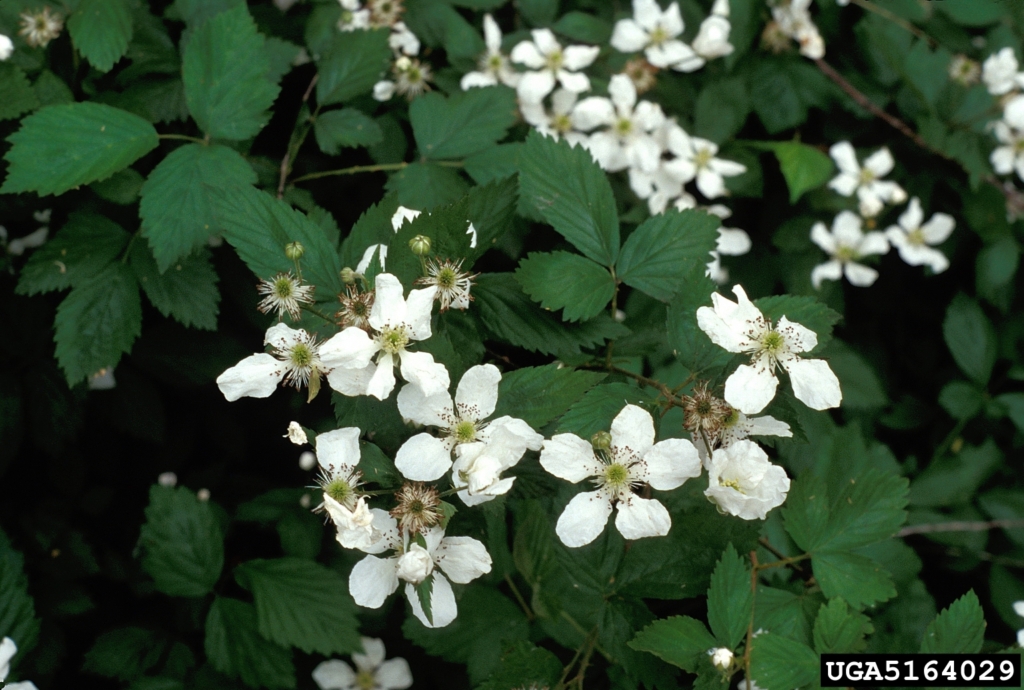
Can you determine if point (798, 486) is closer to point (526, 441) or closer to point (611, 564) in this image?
point (611, 564)

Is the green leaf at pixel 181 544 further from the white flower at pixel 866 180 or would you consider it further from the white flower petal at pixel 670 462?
the white flower at pixel 866 180

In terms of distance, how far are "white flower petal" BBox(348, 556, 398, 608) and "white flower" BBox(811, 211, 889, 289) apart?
74.8 inches

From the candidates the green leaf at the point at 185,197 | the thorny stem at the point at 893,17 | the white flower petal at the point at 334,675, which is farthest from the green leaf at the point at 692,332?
the thorny stem at the point at 893,17

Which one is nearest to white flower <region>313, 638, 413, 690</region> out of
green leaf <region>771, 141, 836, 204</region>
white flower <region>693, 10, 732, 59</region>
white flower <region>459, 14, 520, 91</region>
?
white flower <region>459, 14, 520, 91</region>

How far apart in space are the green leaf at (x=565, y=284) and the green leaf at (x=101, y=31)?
3.38 ft

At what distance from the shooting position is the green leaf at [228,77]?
1.58 metres

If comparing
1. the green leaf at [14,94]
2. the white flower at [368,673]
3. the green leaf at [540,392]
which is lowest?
the white flower at [368,673]

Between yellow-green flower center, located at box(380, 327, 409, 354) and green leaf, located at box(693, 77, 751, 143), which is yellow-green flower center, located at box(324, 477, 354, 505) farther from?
green leaf, located at box(693, 77, 751, 143)

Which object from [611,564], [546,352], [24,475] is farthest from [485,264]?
[24,475]

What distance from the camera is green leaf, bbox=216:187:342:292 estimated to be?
4.18 feet

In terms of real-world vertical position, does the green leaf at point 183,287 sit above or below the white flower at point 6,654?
above

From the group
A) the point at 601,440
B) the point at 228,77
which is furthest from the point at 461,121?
the point at 601,440

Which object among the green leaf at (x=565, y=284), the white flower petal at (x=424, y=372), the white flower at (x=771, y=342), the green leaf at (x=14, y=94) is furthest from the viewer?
the green leaf at (x=14, y=94)

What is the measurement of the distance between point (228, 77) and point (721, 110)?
1497 millimetres
